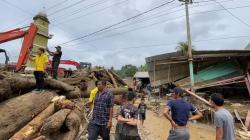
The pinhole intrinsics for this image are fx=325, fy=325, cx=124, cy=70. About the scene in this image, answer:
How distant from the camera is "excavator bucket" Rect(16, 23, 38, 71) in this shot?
13109 mm

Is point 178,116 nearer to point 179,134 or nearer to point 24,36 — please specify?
point 179,134

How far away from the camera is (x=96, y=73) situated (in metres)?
17.2

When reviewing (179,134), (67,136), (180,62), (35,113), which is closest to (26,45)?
(35,113)

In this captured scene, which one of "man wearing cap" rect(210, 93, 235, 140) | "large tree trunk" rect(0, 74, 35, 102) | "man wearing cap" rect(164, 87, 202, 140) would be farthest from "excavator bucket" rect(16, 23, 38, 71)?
"man wearing cap" rect(210, 93, 235, 140)

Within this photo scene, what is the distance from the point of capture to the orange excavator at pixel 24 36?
13.2 m

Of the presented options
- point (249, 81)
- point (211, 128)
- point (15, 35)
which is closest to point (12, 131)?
point (15, 35)

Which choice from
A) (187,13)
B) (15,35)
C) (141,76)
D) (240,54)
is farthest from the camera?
(141,76)

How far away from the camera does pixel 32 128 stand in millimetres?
7762

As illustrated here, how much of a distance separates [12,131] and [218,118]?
184 inches

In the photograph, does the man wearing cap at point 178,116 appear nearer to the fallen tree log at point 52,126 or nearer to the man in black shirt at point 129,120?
the man in black shirt at point 129,120

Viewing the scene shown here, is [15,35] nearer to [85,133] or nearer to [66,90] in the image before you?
[66,90]

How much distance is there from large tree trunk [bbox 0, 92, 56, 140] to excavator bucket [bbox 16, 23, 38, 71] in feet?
12.9

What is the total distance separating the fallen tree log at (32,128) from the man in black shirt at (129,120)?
263 centimetres

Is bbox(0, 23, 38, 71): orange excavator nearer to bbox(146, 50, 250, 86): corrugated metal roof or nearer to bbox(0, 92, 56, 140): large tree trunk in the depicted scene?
bbox(0, 92, 56, 140): large tree trunk
